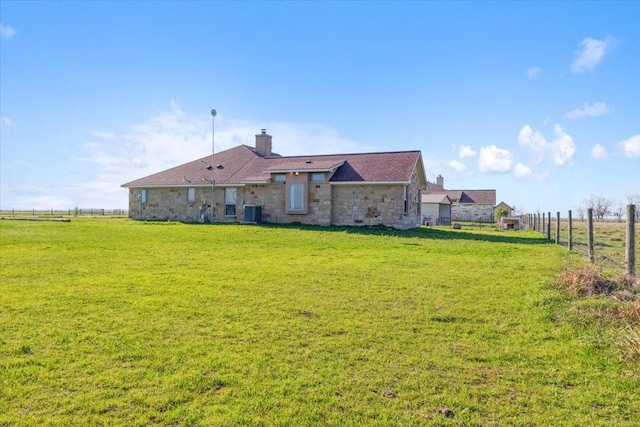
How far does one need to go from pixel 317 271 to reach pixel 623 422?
6.71 m

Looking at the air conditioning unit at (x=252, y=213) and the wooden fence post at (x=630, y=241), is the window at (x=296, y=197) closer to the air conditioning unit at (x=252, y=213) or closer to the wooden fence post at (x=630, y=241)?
the air conditioning unit at (x=252, y=213)

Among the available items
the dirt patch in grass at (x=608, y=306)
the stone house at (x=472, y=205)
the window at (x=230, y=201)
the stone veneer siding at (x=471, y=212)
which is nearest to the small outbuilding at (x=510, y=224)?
the window at (x=230, y=201)

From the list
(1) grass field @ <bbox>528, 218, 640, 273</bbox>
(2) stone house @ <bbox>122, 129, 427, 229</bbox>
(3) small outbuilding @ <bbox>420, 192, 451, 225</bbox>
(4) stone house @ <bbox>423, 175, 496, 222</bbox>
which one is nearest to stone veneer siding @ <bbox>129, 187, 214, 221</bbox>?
(2) stone house @ <bbox>122, 129, 427, 229</bbox>

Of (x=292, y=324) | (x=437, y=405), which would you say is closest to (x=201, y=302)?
(x=292, y=324)

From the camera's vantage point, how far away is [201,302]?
6.84 meters

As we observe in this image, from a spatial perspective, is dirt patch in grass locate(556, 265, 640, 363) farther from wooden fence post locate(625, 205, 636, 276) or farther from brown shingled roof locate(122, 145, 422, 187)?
brown shingled roof locate(122, 145, 422, 187)

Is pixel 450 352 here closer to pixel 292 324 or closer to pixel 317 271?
pixel 292 324

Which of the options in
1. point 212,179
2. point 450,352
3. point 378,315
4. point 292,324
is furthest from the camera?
point 212,179

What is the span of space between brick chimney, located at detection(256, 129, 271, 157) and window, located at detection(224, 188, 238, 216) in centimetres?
555

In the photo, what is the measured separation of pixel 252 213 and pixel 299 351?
68.3 ft

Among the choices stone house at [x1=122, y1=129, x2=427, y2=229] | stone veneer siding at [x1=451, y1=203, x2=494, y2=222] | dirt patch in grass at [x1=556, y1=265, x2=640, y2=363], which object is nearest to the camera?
dirt patch in grass at [x1=556, y1=265, x2=640, y2=363]

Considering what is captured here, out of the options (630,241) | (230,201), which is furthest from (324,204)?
(630,241)

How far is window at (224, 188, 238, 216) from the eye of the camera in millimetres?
27294

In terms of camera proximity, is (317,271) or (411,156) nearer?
(317,271)
